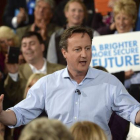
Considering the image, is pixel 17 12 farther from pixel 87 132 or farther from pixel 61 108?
pixel 87 132

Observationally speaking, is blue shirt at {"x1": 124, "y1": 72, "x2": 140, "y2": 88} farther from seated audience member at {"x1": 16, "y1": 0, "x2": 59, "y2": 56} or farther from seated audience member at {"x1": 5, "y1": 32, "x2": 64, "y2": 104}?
seated audience member at {"x1": 16, "y1": 0, "x2": 59, "y2": 56}

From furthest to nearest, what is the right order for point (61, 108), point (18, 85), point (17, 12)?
1. point (17, 12)
2. point (18, 85)
3. point (61, 108)

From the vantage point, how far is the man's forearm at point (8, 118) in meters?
3.06

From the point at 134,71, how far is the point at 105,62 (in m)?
0.34

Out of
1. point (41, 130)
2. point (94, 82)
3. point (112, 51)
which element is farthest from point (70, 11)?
point (41, 130)

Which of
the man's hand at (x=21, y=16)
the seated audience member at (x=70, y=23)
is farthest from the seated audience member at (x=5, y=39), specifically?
the man's hand at (x=21, y=16)

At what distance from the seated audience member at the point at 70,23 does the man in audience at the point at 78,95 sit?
8.01ft

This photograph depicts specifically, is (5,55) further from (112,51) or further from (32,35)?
(112,51)

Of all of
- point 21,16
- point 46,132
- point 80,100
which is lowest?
point 80,100

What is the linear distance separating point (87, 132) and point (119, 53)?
288 cm

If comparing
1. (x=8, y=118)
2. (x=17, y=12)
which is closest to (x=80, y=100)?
(x=8, y=118)

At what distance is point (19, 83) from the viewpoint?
17.8ft

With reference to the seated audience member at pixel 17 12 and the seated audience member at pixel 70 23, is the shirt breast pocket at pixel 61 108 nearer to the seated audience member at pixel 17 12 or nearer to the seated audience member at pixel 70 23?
the seated audience member at pixel 70 23

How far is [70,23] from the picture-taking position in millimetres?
5996
